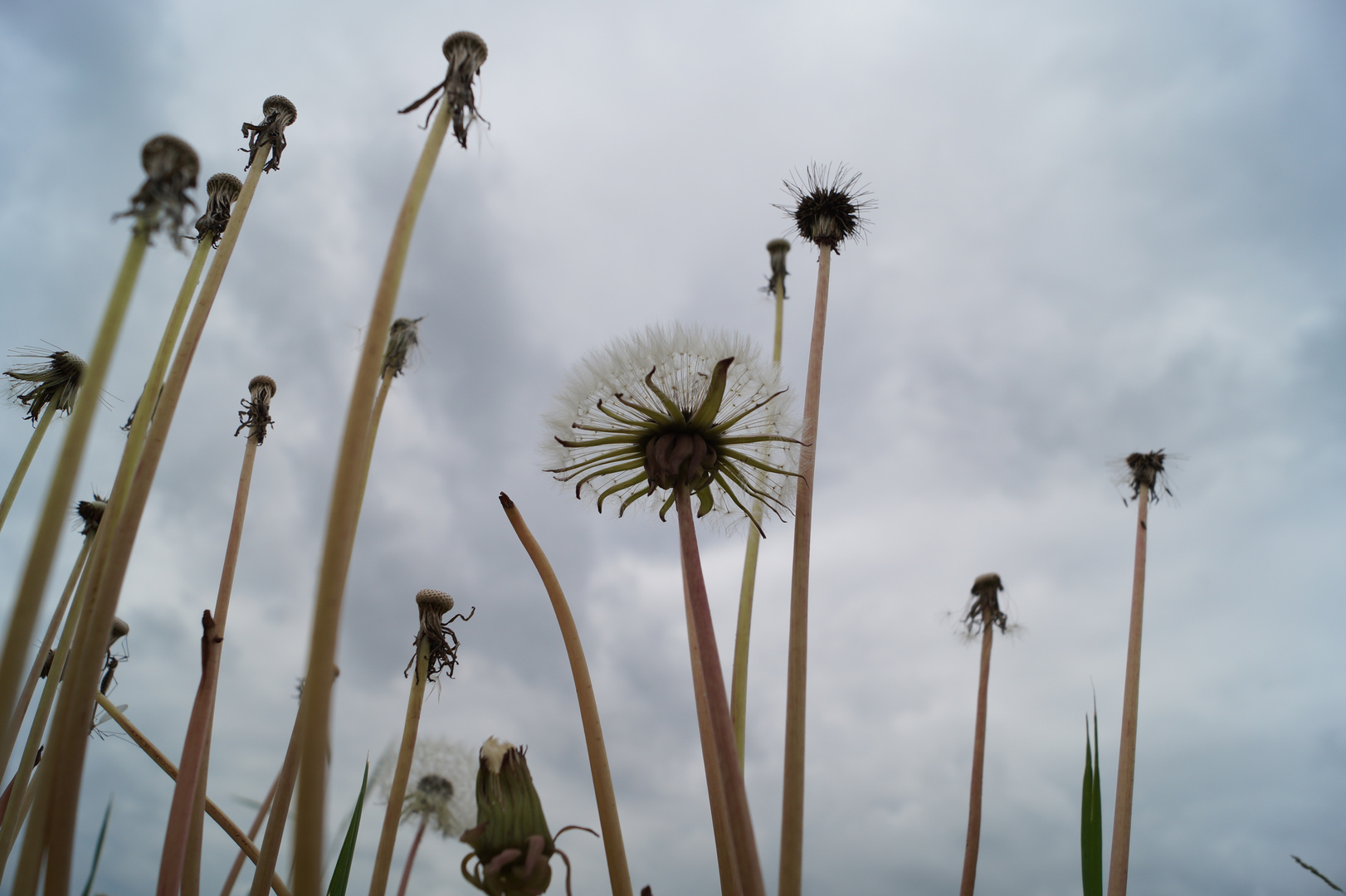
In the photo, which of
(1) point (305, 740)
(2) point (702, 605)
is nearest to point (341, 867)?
(2) point (702, 605)

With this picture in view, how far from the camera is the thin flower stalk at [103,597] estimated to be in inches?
64.6

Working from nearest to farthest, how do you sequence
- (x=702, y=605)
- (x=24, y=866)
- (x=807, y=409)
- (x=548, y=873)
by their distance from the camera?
(x=24, y=866), (x=548, y=873), (x=702, y=605), (x=807, y=409)

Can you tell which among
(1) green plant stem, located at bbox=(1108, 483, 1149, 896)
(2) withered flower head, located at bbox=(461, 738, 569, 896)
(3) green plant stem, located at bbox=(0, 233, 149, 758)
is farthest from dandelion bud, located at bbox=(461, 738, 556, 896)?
(1) green plant stem, located at bbox=(1108, 483, 1149, 896)

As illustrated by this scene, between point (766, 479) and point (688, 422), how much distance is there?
24.2 inches

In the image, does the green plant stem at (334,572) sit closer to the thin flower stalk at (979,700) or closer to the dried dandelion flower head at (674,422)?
the dried dandelion flower head at (674,422)

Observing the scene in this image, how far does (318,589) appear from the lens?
4.91ft

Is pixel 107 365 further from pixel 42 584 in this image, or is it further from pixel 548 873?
pixel 548 873

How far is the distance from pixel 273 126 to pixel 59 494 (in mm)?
2244

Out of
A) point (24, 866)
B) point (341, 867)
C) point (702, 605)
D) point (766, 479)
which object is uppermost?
point (766, 479)

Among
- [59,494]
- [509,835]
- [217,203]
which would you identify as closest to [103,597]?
[59,494]

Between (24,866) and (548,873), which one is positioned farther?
(548,873)

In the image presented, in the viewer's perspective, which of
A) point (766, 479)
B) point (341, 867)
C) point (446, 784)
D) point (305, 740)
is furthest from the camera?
point (446, 784)

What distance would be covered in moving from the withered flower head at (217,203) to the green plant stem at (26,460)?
161 centimetres

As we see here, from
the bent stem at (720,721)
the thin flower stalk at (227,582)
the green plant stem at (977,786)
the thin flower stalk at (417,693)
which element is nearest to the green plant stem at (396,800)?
the thin flower stalk at (417,693)
